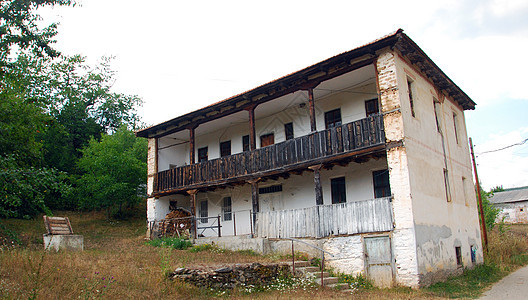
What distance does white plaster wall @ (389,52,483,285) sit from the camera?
13.4 metres

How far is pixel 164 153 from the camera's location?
23.5 meters

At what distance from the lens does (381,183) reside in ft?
52.0

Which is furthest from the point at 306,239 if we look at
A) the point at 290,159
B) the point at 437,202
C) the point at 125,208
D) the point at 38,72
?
the point at 38,72

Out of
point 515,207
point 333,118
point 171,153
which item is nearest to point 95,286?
point 333,118

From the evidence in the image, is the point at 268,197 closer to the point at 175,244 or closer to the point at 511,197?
the point at 175,244

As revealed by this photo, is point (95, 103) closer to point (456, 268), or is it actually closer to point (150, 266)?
point (150, 266)

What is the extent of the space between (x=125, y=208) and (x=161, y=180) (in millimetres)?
10083

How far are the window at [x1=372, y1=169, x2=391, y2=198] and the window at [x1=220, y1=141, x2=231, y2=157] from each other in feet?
29.5

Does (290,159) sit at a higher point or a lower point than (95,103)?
lower

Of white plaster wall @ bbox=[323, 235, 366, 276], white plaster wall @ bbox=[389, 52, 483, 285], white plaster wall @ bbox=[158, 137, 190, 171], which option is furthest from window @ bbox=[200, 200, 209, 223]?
white plaster wall @ bbox=[389, 52, 483, 285]

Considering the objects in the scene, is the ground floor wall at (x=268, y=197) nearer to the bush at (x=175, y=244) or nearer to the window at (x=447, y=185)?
the bush at (x=175, y=244)

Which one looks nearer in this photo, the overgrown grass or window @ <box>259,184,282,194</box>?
the overgrown grass

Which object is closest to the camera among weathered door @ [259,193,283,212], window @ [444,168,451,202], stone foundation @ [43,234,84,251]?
stone foundation @ [43,234,84,251]

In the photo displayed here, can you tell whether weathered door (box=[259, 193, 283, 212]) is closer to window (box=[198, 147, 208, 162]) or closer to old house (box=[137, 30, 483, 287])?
old house (box=[137, 30, 483, 287])
